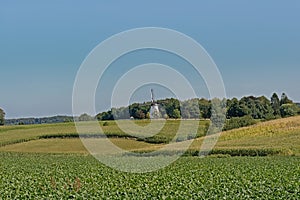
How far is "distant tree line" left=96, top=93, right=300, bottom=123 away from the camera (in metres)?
59.8

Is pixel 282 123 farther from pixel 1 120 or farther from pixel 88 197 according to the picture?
pixel 1 120

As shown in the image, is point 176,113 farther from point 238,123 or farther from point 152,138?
point 238,123

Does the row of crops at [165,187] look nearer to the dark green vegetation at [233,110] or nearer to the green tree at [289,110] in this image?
the dark green vegetation at [233,110]

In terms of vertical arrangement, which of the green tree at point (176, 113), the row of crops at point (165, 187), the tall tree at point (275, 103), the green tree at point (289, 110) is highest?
the tall tree at point (275, 103)

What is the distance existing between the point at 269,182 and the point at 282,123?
46110mm

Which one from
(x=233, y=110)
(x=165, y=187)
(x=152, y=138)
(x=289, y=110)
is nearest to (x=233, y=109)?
(x=233, y=110)

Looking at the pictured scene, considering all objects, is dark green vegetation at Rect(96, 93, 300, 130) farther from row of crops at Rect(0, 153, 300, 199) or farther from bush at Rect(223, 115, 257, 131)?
row of crops at Rect(0, 153, 300, 199)

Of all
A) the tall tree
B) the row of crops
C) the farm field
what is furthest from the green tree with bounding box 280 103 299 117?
the row of crops

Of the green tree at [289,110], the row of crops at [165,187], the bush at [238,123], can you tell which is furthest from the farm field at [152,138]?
the green tree at [289,110]

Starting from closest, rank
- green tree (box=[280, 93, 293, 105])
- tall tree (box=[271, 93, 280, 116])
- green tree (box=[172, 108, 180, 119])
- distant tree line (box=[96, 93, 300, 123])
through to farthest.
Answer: distant tree line (box=[96, 93, 300, 123]) → green tree (box=[172, 108, 180, 119]) → tall tree (box=[271, 93, 280, 116]) → green tree (box=[280, 93, 293, 105])

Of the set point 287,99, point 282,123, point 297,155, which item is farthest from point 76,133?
point 287,99

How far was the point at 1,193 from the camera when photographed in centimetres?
1841

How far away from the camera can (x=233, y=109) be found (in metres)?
89.7

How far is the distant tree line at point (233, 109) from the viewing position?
5981 centimetres
